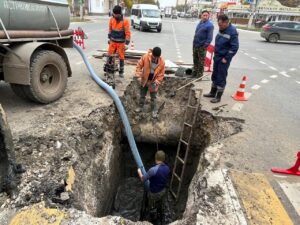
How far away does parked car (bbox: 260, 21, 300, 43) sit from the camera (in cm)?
2117

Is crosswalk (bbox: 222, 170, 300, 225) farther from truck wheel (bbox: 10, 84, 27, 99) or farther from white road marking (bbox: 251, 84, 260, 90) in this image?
white road marking (bbox: 251, 84, 260, 90)

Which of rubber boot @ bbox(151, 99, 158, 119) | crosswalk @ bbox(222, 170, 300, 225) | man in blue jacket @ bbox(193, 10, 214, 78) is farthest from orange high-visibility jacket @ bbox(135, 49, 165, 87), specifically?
crosswalk @ bbox(222, 170, 300, 225)

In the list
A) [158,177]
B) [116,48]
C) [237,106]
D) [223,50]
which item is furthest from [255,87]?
[158,177]

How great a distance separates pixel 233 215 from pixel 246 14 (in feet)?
223

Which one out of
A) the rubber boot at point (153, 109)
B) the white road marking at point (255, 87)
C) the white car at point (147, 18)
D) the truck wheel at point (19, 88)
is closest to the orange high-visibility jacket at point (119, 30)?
the rubber boot at point (153, 109)

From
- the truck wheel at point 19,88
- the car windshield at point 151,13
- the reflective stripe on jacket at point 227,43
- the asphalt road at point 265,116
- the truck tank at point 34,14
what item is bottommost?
the asphalt road at point 265,116

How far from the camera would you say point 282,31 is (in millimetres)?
21312

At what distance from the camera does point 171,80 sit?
7824 mm

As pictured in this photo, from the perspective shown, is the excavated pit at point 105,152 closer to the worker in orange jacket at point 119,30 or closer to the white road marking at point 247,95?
the worker in orange jacket at point 119,30

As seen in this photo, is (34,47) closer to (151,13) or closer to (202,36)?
(202,36)

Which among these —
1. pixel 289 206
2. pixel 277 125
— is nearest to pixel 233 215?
pixel 289 206

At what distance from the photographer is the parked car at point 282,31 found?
69.5 ft

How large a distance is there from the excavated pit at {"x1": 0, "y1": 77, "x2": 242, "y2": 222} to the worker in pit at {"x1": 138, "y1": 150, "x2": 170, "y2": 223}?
637 mm

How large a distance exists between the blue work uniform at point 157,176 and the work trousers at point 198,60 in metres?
3.97
